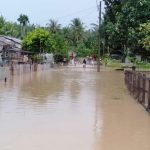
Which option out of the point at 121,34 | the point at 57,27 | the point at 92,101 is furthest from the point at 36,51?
the point at 92,101

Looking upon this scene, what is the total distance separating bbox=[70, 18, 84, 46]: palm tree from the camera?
375 ft

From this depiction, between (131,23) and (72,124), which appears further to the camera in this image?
(131,23)

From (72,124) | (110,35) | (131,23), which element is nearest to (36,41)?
(110,35)

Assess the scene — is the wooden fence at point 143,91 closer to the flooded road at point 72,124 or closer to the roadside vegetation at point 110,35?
the flooded road at point 72,124

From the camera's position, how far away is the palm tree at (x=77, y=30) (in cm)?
11425

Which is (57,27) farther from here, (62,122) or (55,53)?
(62,122)

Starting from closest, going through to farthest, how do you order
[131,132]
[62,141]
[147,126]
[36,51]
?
[62,141] → [131,132] → [147,126] → [36,51]

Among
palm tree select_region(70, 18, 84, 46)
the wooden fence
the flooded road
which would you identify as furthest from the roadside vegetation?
the flooded road

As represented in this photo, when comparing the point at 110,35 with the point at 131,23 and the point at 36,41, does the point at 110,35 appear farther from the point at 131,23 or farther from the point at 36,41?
the point at 36,41

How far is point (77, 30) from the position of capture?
114 metres

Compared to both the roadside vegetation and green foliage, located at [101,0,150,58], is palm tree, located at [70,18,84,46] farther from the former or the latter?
green foliage, located at [101,0,150,58]

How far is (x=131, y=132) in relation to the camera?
11250 millimetres

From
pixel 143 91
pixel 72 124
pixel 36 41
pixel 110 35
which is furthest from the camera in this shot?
pixel 36 41

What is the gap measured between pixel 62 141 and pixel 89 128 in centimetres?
182
